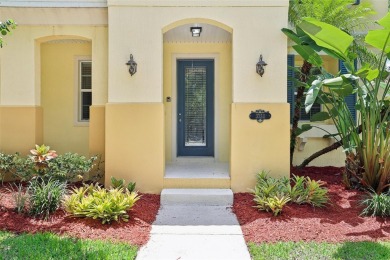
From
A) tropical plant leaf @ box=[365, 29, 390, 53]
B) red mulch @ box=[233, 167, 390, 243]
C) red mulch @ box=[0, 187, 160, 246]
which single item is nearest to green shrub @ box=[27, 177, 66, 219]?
red mulch @ box=[0, 187, 160, 246]

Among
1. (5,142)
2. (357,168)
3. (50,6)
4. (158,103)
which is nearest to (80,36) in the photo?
(50,6)

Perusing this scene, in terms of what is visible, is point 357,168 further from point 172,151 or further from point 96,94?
point 96,94

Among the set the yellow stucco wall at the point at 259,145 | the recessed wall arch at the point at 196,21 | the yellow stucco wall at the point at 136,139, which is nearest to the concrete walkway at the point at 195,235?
the yellow stucco wall at the point at 136,139

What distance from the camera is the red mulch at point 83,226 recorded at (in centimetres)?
557

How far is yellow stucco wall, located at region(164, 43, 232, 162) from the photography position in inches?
384

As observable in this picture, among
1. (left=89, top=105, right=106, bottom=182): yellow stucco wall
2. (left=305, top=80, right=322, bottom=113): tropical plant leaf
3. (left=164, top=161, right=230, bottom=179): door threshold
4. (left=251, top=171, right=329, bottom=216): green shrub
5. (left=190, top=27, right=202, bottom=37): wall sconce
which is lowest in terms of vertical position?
(left=251, top=171, right=329, bottom=216): green shrub

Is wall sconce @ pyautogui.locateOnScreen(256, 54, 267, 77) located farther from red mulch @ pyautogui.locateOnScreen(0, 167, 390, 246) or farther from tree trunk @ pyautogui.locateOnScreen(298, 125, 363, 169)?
tree trunk @ pyautogui.locateOnScreen(298, 125, 363, 169)

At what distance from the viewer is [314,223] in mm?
6082

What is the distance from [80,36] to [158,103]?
2.65m

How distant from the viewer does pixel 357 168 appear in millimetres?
7555

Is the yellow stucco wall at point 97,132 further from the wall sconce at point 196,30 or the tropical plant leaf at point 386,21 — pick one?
the tropical plant leaf at point 386,21

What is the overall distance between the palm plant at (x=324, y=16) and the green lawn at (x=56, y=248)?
18.3 feet

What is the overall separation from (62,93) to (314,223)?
24.4ft

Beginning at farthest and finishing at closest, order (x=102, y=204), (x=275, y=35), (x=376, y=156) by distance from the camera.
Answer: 1. (x=275, y=35)
2. (x=376, y=156)
3. (x=102, y=204)
